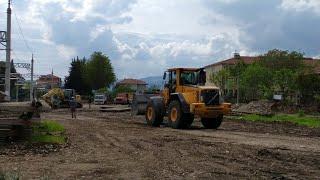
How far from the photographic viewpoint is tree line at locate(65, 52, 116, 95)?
120m

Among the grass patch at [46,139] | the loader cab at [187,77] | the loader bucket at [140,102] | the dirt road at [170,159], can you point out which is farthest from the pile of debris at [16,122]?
the loader bucket at [140,102]

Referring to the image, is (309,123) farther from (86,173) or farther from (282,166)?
(86,173)

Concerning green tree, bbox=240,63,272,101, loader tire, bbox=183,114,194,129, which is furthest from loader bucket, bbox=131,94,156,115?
green tree, bbox=240,63,272,101

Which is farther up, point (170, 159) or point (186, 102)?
point (186, 102)

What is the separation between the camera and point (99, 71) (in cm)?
12069

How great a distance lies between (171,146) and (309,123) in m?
16.0

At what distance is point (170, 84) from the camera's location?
2777cm

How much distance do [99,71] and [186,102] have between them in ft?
314

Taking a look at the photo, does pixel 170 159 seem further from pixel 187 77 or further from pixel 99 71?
pixel 99 71

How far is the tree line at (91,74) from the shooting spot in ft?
395

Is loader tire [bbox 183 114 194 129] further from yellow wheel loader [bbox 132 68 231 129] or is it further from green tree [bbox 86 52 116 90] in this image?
green tree [bbox 86 52 116 90]

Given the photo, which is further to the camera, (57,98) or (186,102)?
(57,98)

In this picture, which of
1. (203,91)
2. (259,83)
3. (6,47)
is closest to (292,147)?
(203,91)

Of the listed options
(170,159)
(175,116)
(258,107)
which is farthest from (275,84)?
(170,159)
